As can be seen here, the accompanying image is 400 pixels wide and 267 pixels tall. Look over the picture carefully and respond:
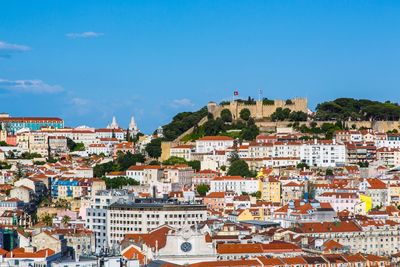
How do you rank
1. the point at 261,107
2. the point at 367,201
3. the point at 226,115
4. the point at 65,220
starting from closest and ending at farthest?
the point at 65,220
the point at 367,201
the point at 226,115
the point at 261,107

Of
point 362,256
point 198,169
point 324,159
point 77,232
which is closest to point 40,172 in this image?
point 198,169

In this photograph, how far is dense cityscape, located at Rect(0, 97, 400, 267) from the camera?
39062 millimetres

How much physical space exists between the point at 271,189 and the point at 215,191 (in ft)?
10.4

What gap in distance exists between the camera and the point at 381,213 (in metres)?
50.0

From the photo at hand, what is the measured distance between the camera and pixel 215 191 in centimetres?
5859

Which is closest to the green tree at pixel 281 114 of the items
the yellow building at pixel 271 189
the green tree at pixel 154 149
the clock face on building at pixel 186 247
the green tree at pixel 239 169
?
the green tree at pixel 154 149

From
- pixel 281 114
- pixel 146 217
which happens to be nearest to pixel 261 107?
pixel 281 114

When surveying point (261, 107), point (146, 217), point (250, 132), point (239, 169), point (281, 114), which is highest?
point (261, 107)

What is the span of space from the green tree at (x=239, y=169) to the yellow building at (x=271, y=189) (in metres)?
3.64

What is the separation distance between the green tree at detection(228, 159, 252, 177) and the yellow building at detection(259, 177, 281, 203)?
364cm

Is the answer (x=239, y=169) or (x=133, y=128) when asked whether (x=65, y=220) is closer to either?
(x=239, y=169)

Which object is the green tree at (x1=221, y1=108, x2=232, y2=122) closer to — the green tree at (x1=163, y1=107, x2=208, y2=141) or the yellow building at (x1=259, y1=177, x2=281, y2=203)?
the green tree at (x1=163, y1=107, x2=208, y2=141)

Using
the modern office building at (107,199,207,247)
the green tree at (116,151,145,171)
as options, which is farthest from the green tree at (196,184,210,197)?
the modern office building at (107,199,207,247)

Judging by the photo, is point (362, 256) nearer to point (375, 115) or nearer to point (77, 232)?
point (77, 232)
